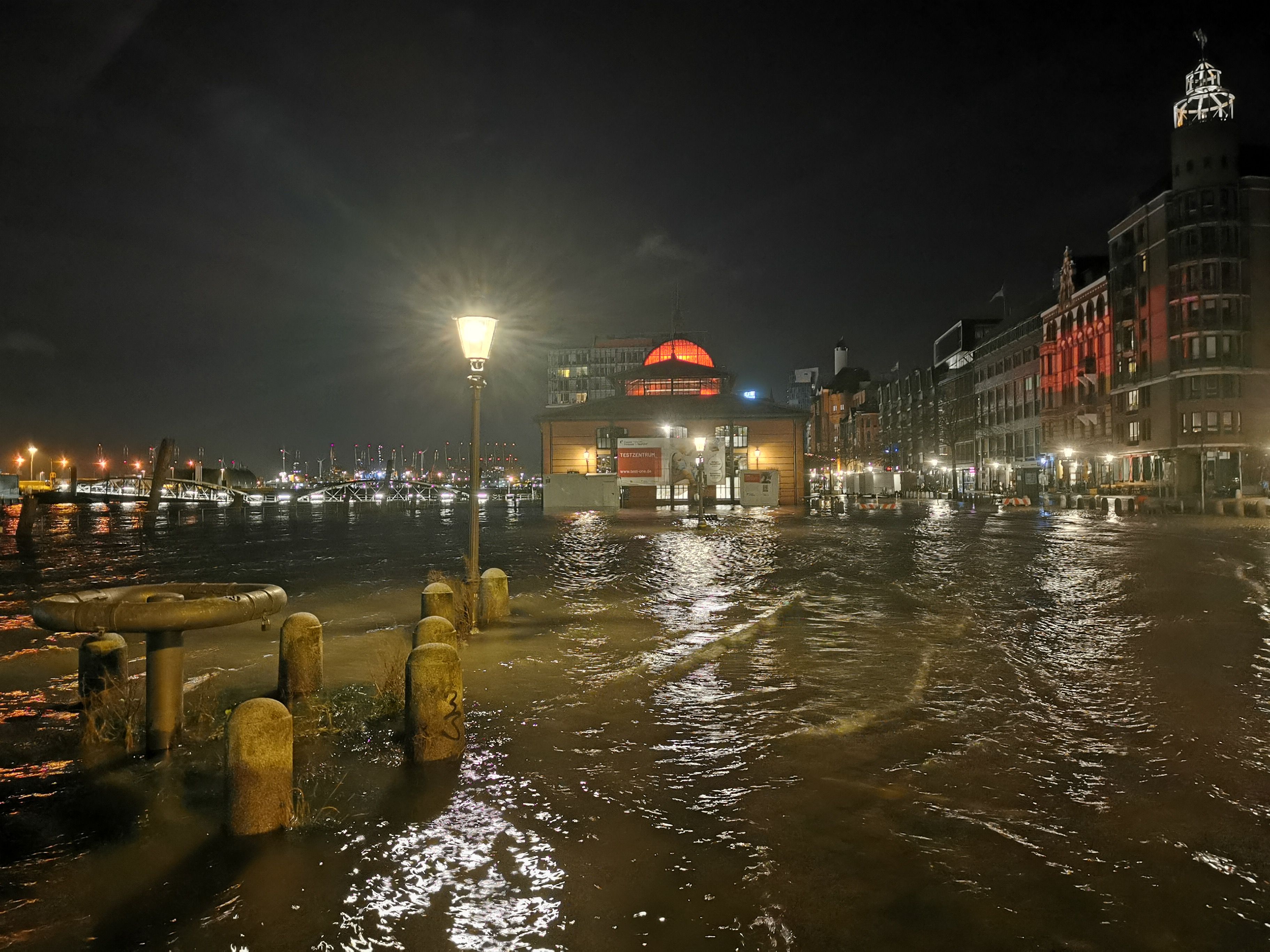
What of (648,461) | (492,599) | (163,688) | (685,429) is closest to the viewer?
(163,688)

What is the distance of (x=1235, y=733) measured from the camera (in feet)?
21.7

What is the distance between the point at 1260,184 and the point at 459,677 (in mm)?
71823

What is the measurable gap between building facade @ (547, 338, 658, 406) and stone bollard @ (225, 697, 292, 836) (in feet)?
499

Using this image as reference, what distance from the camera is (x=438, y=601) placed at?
31.8ft

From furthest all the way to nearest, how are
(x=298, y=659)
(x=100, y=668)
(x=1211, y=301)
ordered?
(x=1211, y=301) → (x=298, y=659) → (x=100, y=668)

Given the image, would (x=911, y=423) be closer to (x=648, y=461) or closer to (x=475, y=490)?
(x=648, y=461)

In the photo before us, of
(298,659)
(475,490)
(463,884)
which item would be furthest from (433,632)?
(475,490)

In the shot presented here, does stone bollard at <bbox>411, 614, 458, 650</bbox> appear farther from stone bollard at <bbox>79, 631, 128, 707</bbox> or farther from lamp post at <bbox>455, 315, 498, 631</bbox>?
lamp post at <bbox>455, 315, 498, 631</bbox>

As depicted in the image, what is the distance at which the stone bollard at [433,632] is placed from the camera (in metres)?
7.40

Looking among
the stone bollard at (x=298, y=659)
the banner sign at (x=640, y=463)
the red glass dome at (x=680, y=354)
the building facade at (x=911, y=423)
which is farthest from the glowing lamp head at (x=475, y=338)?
the building facade at (x=911, y=423)

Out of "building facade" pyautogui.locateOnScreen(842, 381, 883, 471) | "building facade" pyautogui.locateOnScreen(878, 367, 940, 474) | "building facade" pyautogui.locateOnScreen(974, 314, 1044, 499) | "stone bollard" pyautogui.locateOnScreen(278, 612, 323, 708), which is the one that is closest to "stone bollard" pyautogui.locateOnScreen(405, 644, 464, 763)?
"stone bollard" pyautogui.locateOnScreen(278, 612, 323, 708)

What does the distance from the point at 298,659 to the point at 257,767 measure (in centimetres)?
315

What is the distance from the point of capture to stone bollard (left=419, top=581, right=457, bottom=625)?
9617 mm

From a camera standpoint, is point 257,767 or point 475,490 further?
point 475,490
